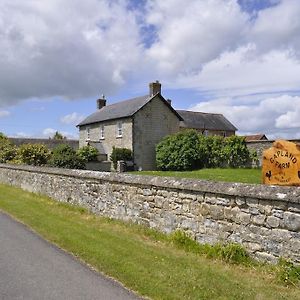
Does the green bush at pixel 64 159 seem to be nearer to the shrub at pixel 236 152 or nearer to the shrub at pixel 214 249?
the shrub at pixel 236 152

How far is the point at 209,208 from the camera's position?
27.2 ft

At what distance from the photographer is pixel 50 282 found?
616cm

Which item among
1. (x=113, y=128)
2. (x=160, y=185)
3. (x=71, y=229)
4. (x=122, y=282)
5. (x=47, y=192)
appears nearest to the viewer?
(x=122, y=282)

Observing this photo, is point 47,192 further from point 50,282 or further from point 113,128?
point 113,128

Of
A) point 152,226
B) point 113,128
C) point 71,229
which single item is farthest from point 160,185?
point 113,128

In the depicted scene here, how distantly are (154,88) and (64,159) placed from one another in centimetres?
1461

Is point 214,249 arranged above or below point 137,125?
below

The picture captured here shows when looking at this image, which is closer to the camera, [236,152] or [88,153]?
[236,152]

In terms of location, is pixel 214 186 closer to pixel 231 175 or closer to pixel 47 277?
pixel 47 277

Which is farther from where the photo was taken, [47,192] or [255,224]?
[47,192]

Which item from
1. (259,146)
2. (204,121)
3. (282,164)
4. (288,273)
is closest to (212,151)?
(259,146)

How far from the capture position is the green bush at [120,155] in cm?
4119

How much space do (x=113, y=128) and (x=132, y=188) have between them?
33.7 metres

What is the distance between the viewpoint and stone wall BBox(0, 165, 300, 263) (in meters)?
6.70
